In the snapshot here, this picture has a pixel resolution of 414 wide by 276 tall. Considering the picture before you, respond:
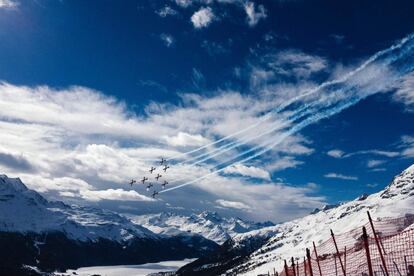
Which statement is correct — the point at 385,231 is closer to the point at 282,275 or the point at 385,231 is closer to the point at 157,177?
the point at 157,177

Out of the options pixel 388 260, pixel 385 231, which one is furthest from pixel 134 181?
pixel 388 260

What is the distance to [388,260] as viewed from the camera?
58906mm

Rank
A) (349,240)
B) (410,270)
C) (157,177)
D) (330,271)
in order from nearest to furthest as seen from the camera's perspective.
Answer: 1. (410,270)
2. (330,271)
3. (157,177)
4. (349,240)

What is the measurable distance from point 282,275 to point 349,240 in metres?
130

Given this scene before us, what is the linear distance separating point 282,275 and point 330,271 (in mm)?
7777

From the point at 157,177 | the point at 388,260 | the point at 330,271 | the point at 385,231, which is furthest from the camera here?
the point at 385,231

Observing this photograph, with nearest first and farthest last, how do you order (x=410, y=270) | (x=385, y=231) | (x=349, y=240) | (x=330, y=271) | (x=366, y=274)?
(x=410, y=270)
(x=366, y=274)
(x=330, y=271)
(x=385, y=231)
(x=349, y=240)

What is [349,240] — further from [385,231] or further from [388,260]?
[388,260]

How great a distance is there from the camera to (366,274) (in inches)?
2160

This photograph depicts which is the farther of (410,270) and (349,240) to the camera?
(349,240)

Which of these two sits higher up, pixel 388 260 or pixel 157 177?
pixel 157 177

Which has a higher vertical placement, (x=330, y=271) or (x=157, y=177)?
(x=157, y=177)

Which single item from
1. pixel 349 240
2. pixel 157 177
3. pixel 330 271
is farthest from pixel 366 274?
pixel 349 240

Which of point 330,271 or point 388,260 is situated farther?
point 330,271
